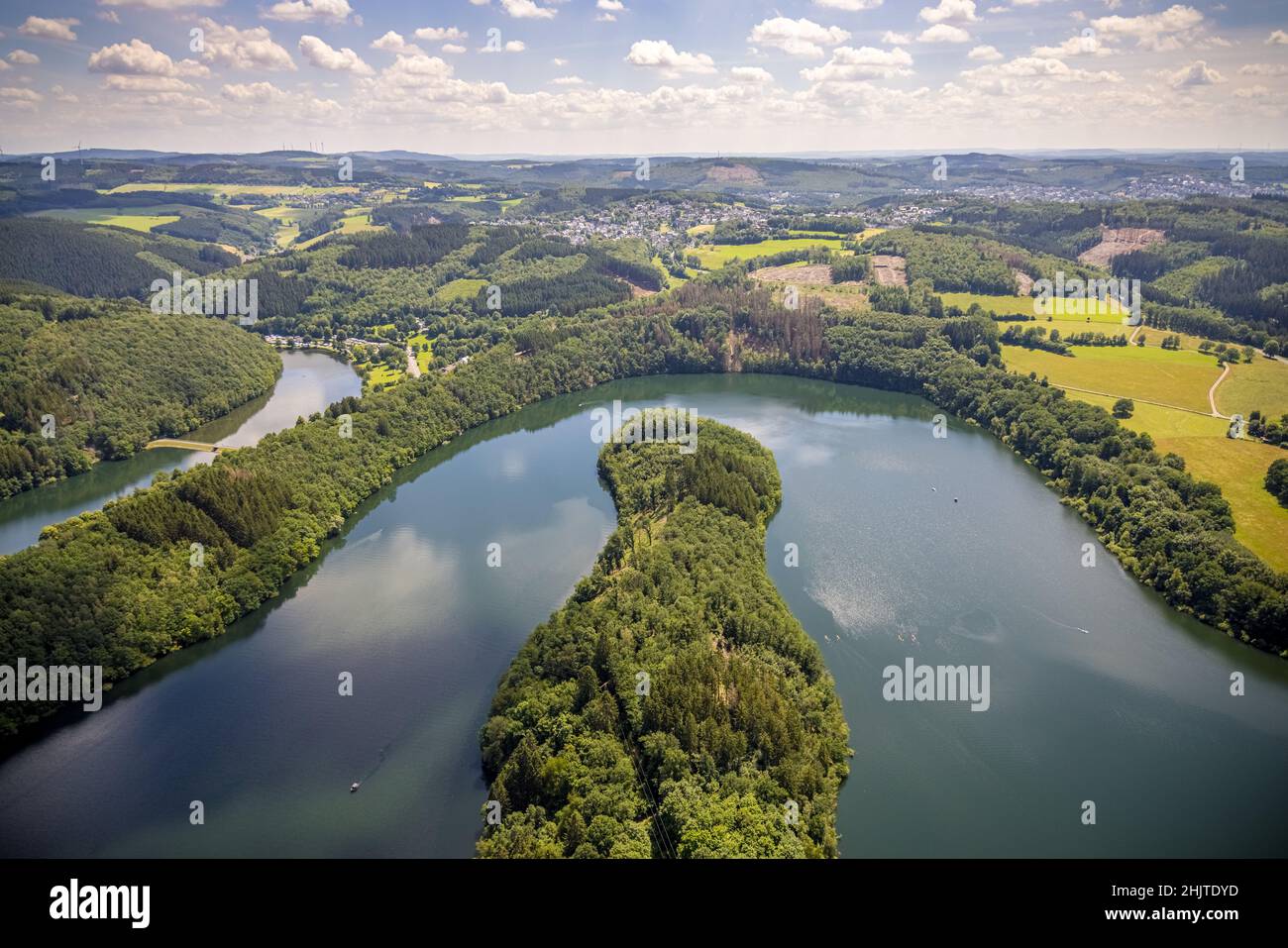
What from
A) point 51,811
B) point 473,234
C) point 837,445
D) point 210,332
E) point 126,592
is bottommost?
point 51,811

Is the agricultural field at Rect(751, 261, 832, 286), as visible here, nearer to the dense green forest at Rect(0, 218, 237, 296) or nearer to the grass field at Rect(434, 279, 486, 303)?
the grass field at Rect(434, 279, 486, 303)

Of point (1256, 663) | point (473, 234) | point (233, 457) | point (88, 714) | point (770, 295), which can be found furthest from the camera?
point (473, 234)

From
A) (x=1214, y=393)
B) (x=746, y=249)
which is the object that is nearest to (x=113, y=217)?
(x=746, y=249)

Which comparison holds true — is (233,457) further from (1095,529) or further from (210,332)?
(1095,529)

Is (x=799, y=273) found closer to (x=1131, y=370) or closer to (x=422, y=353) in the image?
(x=1131, y=370)

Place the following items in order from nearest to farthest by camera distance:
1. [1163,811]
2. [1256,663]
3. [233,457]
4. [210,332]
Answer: [1163,811] → [1256,663] → [233,457] → [210,332]

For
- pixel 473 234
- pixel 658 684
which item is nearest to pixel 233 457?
pixel 658 684

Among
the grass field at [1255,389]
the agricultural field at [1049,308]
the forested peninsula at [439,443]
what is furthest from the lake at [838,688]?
the agricultural field at [1049,308]
